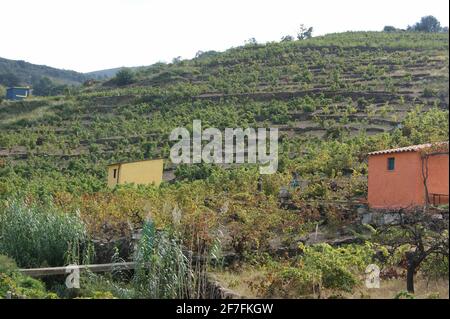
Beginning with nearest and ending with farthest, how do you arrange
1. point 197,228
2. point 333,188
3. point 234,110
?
point 197,228 < point 333,188 < point 234,110

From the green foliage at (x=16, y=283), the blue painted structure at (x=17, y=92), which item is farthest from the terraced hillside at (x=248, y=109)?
the green foliage at (x=16, y=283)

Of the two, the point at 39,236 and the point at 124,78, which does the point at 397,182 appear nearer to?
the point at 39,236

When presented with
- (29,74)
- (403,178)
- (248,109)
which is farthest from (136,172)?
(29,74)

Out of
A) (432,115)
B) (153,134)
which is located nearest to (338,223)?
(432,115)

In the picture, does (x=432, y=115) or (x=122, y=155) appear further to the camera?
(x=122, y=155)

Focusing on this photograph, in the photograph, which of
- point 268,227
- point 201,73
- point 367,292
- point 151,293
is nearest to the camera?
point 367,292

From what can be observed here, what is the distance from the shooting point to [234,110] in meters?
35.4

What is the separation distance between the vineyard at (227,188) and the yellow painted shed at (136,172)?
0.86 metres

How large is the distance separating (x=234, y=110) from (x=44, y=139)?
10.2 meters

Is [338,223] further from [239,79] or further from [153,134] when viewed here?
[239,79]

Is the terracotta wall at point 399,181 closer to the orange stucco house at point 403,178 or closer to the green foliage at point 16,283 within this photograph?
the orange stucco house at point 403,178

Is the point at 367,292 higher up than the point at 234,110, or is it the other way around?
the point at 234,110

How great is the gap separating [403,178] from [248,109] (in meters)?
22.9

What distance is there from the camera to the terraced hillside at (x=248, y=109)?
26166 millimetres
